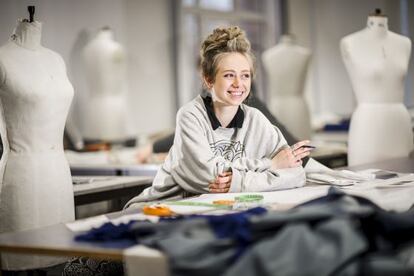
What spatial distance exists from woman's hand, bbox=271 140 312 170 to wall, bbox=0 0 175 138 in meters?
3.23

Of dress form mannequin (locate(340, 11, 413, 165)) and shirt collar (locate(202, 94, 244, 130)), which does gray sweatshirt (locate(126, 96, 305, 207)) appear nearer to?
shirt collar (locate(202, 94, 244, 130))

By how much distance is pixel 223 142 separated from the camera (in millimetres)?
3043

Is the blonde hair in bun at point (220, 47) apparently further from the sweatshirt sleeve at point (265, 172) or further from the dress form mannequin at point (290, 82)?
the dress form mannequin at point (290, 82)

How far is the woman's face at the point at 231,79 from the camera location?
304 cm

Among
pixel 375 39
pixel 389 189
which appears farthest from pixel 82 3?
pixel 389 189

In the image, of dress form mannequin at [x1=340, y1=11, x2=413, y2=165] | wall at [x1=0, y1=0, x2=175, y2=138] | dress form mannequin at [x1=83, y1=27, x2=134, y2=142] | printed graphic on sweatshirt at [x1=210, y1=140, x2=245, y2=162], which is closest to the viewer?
printed graphic on sweatshirt at [x1=210, y1=140, x2=245, y2=162]

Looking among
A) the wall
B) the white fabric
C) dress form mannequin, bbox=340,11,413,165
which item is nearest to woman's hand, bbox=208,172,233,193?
the white fabric

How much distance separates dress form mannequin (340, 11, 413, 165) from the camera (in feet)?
14.0

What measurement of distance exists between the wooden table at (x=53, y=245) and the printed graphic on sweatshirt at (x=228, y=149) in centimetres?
80

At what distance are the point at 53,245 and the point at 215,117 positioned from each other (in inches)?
43.0

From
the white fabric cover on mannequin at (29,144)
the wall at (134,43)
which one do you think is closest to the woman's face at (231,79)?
the white fabric cover on mannequin at (29,144)

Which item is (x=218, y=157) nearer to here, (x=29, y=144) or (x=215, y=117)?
(x=215, y=117)

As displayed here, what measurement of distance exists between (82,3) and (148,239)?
15.4 ft

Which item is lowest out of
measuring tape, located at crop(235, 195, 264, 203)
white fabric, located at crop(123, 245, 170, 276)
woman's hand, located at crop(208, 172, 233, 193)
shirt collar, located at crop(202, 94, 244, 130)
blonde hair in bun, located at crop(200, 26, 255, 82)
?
white fabric, located at crop(123, 245, 170, 276)
